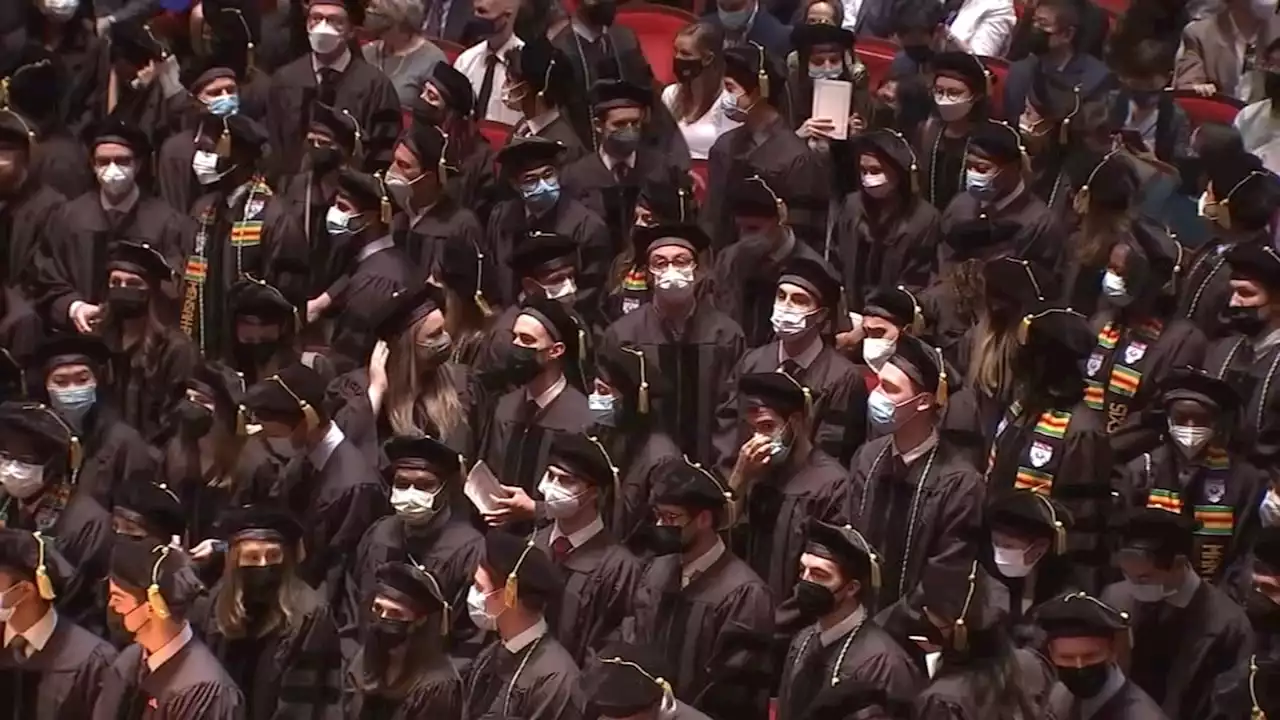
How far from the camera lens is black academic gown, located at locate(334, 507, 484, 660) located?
895 centimetres

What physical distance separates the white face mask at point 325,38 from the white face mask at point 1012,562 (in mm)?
5504

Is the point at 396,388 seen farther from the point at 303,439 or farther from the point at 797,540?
the point at 797,540

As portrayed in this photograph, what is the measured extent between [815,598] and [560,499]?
1190mm

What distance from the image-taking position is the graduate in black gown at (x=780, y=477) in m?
9.22

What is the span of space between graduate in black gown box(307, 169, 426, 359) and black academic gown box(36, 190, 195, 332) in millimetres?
816

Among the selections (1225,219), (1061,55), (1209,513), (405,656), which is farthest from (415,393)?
(1061,55)

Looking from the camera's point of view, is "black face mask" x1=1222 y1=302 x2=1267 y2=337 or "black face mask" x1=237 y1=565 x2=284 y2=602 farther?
"black face mask" x1=1222 y1=302 x2=1267 y2=337

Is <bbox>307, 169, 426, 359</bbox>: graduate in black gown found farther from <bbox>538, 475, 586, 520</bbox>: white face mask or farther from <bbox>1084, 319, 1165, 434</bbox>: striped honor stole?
<bbox>1084, 319, 1165, 434</bbox>: striped honor stole

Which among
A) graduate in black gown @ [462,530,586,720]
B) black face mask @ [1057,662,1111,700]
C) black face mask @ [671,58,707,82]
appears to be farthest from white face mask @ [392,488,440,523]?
black face mask @ [671,58,707,82]

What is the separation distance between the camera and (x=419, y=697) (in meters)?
8.22

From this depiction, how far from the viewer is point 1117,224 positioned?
35.8ft

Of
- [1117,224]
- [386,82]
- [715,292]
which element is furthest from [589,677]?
[386,82]

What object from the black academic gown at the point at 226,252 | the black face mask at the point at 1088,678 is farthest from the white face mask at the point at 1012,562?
the black academic gown at the point at 226,252

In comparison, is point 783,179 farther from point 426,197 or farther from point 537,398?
point 537,398
